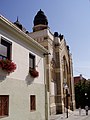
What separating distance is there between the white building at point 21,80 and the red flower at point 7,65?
0.78 ft

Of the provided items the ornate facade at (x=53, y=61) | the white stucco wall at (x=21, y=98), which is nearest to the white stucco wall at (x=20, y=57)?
the white stucco wall at (x=21, y=98)

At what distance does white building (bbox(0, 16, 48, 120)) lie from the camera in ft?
36.6

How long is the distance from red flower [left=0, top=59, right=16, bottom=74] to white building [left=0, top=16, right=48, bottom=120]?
24cm

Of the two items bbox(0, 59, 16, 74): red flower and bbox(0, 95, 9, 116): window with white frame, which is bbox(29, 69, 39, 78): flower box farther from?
bbox(0, 95, 9, 116): window with white frame

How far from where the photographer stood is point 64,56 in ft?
109

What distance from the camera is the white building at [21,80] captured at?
11.1m

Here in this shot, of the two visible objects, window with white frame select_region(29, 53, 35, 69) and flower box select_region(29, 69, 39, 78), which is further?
window with white frame select_region(29, 53, 35, 69)

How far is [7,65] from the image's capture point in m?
11.0

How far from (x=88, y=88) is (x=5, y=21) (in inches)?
1331

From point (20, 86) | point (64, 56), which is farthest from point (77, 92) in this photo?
point (20, 86)

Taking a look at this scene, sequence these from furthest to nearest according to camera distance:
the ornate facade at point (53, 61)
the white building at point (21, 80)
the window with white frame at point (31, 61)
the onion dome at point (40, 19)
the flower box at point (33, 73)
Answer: the onion dome at point (40, 19), the ornate facade at point (53, 61), the window with white frame at point (31, 61), the flower box at point (33, 73), the white building at point (21, 80)

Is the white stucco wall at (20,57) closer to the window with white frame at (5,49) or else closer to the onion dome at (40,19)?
the window with white frame at (5,49)

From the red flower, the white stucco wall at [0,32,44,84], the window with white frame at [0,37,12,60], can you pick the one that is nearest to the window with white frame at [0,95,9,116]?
the white stucco wall at [0,32,44,84]

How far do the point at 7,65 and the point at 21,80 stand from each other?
219cm
